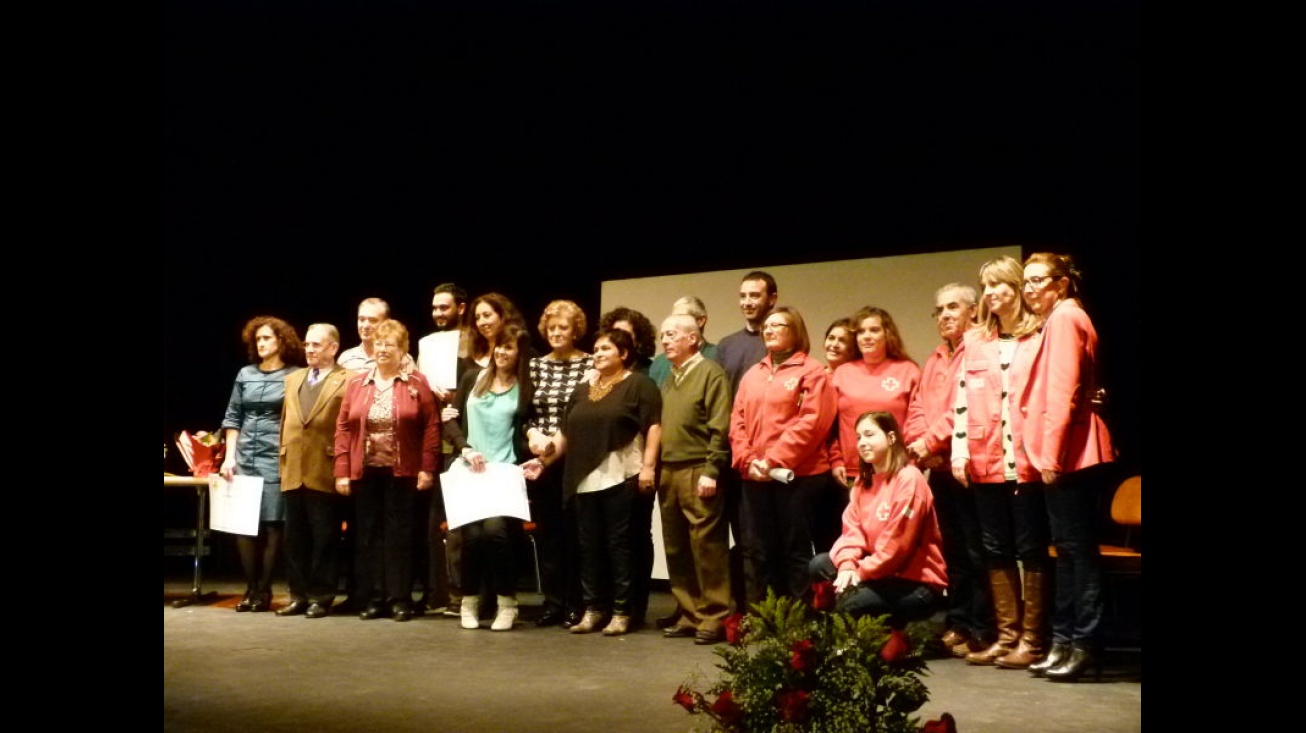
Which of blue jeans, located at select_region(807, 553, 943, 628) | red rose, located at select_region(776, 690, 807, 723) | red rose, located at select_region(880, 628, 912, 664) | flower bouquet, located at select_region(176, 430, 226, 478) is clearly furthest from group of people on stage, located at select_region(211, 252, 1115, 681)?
red rose, located at select_region(776, 690, 807, 723)

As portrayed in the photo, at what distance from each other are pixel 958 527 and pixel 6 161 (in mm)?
3810

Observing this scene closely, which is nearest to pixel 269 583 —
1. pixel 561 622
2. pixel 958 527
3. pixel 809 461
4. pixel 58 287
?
pixel 561 622

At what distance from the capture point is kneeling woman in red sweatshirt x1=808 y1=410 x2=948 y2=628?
4.32 metres

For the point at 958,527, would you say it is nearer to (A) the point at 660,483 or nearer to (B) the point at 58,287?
(A) the point at 660,483

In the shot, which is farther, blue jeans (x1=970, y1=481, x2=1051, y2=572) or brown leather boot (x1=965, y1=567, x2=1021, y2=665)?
brown leather boot (x1=965, y1=567, x2=1021, y2=665)

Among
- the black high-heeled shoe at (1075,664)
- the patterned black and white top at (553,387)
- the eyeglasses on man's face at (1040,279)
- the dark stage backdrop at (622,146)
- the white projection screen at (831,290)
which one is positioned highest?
the dark stage backdrop at (622,146)

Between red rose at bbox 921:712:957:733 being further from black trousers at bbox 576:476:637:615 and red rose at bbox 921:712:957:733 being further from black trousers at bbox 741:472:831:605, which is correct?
black trousers at bbox 576:476:637:615

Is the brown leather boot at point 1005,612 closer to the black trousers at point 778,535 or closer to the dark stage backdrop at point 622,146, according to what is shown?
the black trousers at point 778,535

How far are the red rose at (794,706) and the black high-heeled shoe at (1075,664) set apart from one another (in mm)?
1749

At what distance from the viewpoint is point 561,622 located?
18.3 feet

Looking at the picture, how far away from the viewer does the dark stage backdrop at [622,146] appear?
5.93m

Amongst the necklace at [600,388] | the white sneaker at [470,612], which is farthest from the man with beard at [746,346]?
the white sneaker at [470,612]

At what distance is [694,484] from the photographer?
5137mm

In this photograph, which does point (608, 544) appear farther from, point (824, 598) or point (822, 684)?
point (822, 684)
